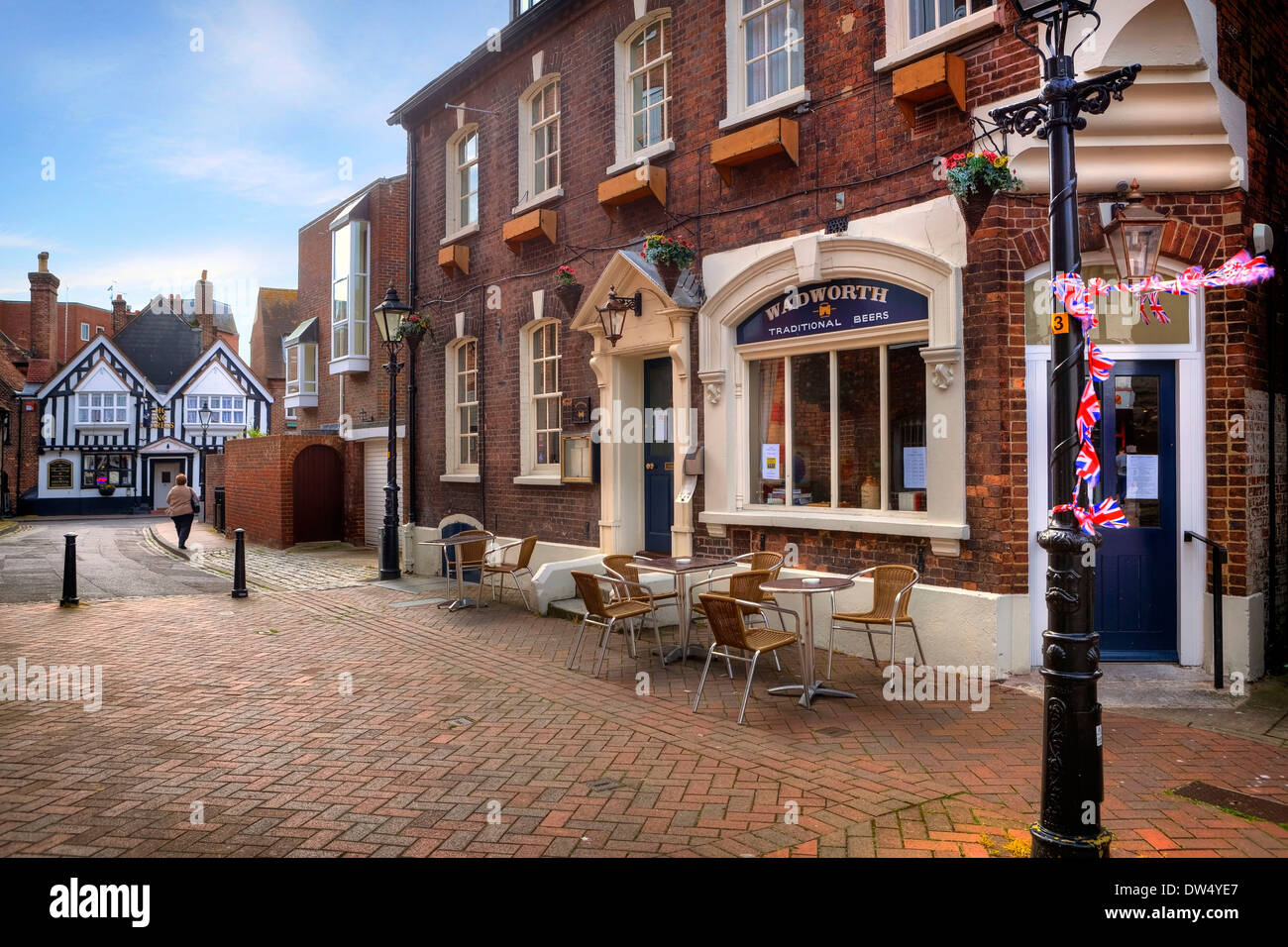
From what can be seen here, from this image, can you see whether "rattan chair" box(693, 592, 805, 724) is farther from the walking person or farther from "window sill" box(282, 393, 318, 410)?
"window sill" box(282, 393, 318, 410)

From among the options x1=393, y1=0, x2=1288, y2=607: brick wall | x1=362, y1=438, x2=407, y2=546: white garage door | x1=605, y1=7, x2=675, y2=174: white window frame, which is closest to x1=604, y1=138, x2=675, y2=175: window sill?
x1=605, y1=7, x2=675, y2=174: white window frame

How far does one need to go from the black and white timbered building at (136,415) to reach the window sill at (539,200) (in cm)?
3099

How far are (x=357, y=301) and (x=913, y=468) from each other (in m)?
14.8

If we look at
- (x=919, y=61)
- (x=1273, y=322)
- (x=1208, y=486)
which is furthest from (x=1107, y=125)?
(x=1208, y=486)

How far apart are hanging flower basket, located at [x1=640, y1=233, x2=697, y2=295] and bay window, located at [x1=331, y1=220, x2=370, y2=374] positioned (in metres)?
11.1

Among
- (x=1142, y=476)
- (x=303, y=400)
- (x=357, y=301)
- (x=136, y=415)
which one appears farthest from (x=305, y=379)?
(x=136, y=415)

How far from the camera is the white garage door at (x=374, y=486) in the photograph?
18.4 m

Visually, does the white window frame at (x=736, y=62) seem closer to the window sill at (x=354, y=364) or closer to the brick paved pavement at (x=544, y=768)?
the brick paved pavement at (x=544, y=768)

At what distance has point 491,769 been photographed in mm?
5035
